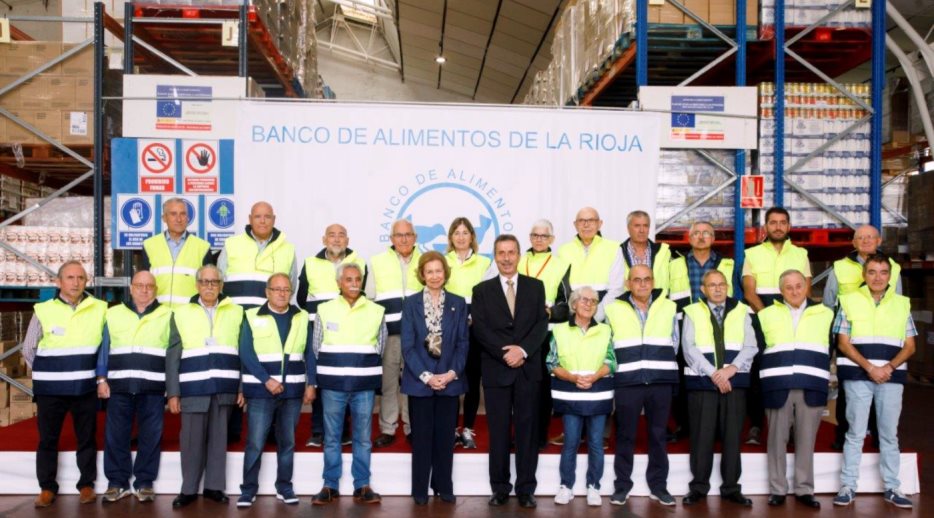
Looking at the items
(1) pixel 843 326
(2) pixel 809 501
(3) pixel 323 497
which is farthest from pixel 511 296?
(2) pixel 809 501

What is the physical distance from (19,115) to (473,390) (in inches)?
224

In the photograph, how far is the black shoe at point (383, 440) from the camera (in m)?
6.41

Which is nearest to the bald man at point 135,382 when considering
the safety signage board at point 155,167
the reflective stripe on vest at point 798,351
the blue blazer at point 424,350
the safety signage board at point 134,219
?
the blue blazer at point 424,350

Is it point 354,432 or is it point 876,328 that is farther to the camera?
point 876,328

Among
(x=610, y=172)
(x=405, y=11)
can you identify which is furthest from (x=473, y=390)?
(x=405, y=11)

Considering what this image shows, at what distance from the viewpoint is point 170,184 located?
7848mm

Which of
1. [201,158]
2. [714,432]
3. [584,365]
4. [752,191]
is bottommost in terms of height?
[714,432]

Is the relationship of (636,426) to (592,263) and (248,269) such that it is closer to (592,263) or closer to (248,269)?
(592,263)

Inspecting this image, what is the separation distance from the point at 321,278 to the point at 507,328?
1.66 meters

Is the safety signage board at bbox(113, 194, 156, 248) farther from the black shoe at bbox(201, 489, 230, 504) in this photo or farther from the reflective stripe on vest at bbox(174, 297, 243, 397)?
the black shoe at bbox(201, 489, 230, 504)

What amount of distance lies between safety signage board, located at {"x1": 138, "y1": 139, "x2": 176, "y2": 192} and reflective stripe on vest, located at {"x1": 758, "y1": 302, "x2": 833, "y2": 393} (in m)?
5.61

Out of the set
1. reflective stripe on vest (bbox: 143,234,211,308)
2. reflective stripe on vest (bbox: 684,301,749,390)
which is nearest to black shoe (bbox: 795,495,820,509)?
reflective stripe on vest (bbox: 684,301,749,390)

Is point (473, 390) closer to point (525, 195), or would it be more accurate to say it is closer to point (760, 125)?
point (525, 195)

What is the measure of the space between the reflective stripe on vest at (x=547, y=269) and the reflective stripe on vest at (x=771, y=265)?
1.76m
